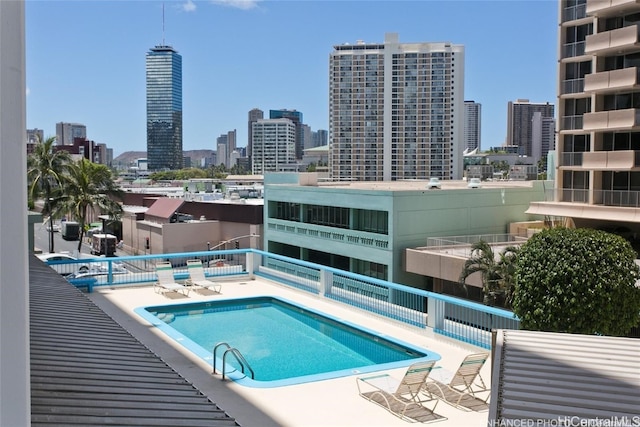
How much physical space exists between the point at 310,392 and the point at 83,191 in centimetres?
3396

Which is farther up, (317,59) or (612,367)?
(317,59)

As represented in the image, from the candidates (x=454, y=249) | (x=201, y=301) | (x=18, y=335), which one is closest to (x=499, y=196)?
(x=454, y=249)

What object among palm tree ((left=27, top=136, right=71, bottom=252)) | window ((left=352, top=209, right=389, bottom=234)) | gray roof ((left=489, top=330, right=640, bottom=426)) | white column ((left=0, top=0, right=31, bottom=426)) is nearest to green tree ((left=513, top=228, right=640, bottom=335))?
gray roof ((left=489, top=330, right=640, bottom=426))

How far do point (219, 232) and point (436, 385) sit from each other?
131 feet

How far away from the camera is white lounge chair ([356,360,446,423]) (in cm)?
866

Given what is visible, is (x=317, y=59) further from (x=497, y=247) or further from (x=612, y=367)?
(x=612, y=367)

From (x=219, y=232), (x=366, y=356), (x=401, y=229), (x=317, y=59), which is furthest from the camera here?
(x=317, y=59)

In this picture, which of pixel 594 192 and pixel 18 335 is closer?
pixel 18 335

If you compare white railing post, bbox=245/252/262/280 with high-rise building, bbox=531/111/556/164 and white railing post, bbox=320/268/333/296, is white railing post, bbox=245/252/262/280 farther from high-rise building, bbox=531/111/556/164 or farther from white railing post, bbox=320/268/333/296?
high-rise building, bbox=531/111/556/164

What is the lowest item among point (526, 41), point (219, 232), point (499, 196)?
point (219, 232)

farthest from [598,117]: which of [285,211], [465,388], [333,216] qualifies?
[465,388]

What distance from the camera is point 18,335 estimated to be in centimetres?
193

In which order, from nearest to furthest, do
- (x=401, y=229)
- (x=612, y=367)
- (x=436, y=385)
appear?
(x=612, y=367), (x=436, y=385), (x=401, y=229)

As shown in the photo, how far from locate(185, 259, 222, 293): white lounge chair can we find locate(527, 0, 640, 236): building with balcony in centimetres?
1990
